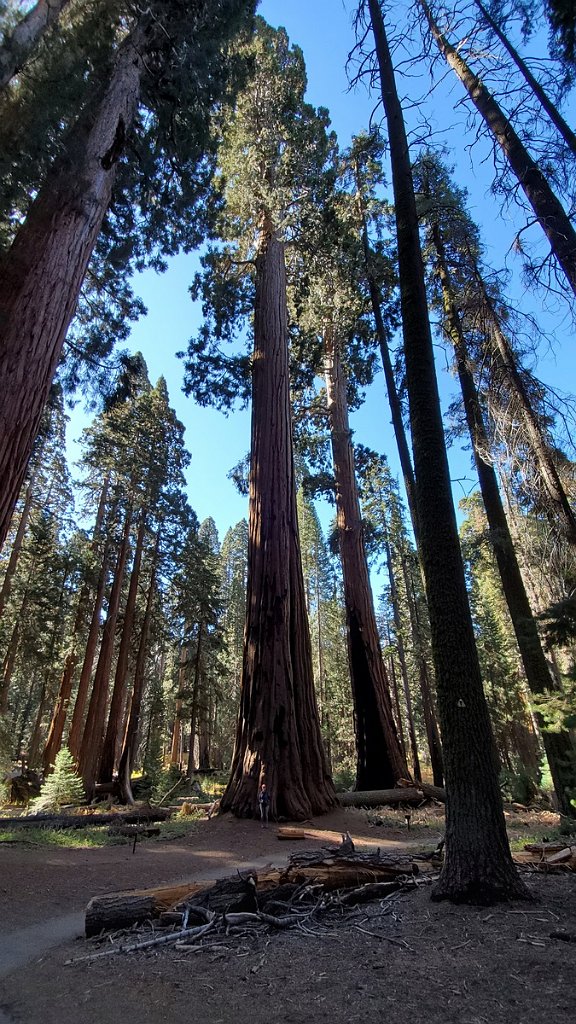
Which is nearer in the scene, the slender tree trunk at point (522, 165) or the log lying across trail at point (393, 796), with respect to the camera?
the slender tree trunk at point (522, 165)

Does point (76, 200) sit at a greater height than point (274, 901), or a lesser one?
greater

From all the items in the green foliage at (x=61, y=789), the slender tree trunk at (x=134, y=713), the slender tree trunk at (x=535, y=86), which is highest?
the slender tree trunk at (x=535, y=86)

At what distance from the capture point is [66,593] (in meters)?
23.7

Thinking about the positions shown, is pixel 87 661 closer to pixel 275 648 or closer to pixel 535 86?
pixel 275 648

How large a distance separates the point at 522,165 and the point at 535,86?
4.20ft

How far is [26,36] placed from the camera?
291 inches

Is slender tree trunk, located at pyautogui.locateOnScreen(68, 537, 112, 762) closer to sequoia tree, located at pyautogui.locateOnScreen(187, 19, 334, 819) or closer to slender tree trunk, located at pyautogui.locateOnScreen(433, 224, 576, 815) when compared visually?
sequoia tree, located at pyautogui.locateOnScreen(187, 19, 334, 819)

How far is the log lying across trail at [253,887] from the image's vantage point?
12.7ft

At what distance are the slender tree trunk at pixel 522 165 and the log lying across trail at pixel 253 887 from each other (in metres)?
5.98

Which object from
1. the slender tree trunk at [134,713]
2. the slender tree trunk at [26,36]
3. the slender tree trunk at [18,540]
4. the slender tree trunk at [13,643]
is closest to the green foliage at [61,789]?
the slender tree trunk at [134,713]

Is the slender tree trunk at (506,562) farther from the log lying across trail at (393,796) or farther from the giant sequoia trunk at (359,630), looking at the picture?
the giant sequoia trunk at (359,630)

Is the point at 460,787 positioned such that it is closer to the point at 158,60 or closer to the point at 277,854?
the point at 277,854

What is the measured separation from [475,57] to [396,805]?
13.5 m

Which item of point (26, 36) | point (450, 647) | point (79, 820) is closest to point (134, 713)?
point (79, 820)
